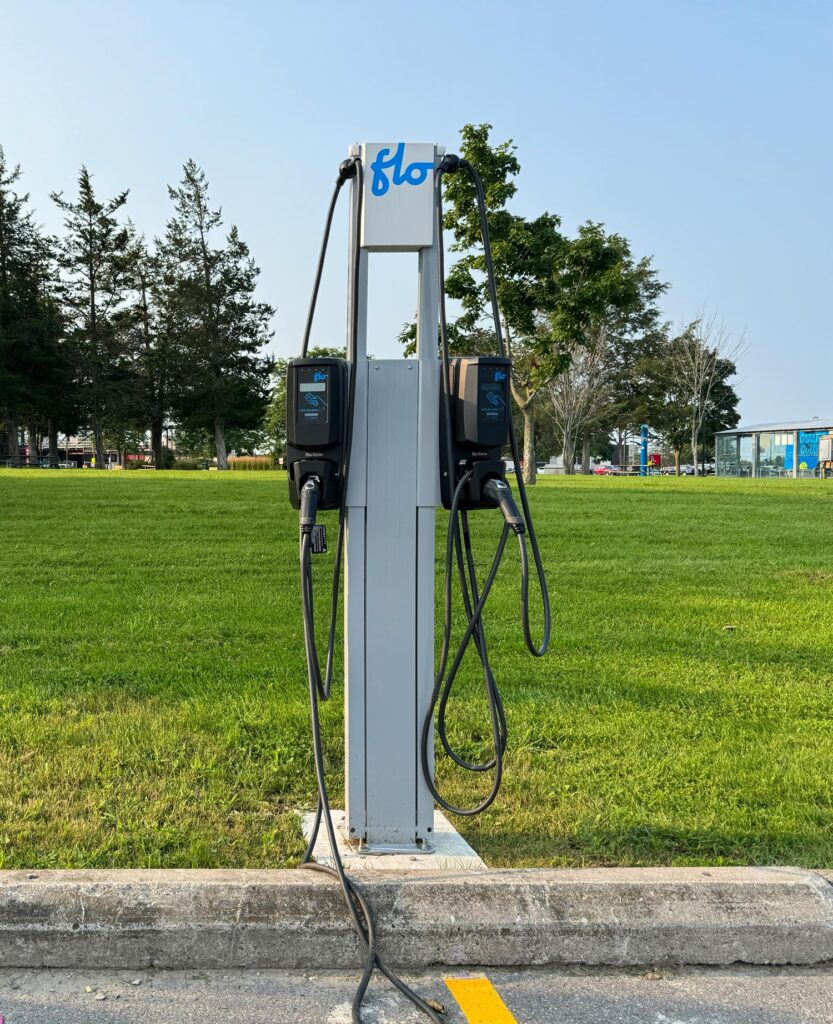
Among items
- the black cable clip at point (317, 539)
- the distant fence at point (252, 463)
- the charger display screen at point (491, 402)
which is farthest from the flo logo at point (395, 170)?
the distant fence at point (252, 463)

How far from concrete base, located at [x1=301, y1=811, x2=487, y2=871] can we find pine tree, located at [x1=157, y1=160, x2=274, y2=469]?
52019 millimetres

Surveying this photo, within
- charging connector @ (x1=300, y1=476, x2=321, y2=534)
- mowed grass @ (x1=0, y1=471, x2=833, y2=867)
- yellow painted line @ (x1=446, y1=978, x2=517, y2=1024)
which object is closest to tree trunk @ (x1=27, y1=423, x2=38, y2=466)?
mowed grass @ (x1=0, y1=471, x2=833, y2=867)

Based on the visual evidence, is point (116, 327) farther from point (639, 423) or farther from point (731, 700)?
point (731, 700)

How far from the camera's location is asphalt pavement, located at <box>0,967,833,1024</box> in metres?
2.17

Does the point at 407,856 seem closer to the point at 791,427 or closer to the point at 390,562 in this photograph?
the point at 390,562

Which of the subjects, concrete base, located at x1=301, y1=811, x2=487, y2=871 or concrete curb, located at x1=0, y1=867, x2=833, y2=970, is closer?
concrete curb, located at x1=0, y1=867, x2=833, y2=970

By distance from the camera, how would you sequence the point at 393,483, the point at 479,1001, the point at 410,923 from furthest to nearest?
the point at 393,483
the point at 410,923
the point at 479,1001

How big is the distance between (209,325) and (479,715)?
53.6 m

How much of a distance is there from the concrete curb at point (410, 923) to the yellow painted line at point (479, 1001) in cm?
9

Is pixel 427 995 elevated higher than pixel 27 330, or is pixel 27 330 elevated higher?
pixel 27 330

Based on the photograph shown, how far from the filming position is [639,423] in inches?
2295

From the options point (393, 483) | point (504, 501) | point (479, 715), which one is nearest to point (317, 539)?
point (393, 483)

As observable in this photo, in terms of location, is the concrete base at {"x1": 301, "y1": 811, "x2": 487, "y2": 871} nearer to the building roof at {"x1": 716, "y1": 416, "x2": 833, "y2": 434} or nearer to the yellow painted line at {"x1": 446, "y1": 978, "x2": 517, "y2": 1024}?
the yellow painted line at {"x1": 446, "y1": 978, "x2": 517, "y2": 1024}

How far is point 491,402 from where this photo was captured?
266 cm
